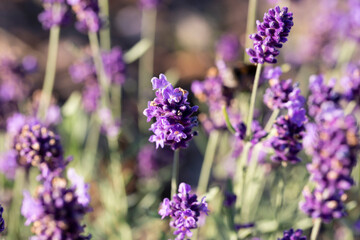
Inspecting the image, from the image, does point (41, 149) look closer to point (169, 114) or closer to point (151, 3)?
point (169, 114)

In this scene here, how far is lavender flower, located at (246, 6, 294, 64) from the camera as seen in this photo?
1611mm

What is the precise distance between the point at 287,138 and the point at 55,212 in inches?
41.9

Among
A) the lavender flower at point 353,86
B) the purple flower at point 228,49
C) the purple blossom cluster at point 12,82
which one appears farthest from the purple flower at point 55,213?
the purple flower at point 228,49

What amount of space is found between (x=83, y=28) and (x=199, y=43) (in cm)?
437

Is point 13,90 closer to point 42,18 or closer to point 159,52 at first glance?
point 42,18

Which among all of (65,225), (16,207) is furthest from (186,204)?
(16,207)

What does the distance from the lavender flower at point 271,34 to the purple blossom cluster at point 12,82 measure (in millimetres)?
2118

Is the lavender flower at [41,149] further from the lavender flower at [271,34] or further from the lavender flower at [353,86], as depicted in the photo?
the lavender flower at [353,86]

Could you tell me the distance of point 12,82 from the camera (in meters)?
3.18

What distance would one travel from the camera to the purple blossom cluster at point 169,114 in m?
1.56

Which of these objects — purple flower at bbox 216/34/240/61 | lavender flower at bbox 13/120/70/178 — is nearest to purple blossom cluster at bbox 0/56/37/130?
lavender flower at bbox 13/120/70/178

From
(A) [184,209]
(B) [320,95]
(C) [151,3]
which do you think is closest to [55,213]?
(A) [184,209]

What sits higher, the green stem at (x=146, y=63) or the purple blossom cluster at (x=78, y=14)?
the green stem at (x=146, y=63)

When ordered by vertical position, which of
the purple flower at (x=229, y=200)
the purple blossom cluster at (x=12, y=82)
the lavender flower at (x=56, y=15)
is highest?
the purple blossom cluster at (x=12, y=82)
